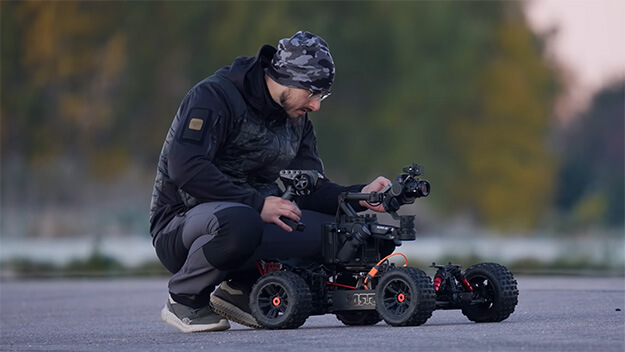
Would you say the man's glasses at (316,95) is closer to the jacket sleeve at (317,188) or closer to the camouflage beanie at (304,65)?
the camouflage beanie at (304,65)

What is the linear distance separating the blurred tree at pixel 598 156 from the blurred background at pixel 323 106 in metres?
5.75

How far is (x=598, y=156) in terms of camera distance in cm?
6938

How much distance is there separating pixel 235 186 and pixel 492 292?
1.37 metres

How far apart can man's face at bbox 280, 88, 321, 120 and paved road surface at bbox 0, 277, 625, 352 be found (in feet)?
3.64

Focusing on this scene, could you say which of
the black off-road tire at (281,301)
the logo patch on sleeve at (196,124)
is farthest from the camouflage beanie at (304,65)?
the black off-road tire at (281,301)

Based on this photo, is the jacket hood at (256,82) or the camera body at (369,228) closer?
the camera body at (369,228)

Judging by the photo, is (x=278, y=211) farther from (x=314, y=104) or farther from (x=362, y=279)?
(x=314, y=104)

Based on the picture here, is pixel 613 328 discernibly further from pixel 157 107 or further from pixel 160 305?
pixel 157 107

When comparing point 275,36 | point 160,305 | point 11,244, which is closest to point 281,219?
point 160,305

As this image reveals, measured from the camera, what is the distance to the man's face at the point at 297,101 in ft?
23.7

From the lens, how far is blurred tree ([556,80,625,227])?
164 ft

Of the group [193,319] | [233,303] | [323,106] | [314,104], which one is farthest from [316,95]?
[323,106]

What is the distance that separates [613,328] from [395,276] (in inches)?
39.8

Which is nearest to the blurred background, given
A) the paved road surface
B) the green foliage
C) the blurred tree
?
the green foliage
